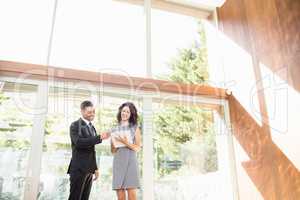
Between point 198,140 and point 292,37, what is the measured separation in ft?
5.45

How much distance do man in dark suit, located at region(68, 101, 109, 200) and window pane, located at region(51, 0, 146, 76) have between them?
86cm

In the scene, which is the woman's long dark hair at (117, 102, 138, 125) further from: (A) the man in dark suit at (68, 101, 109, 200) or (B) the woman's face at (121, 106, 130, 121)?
(A) the man in dark suit at (68, 101, 109, 200)

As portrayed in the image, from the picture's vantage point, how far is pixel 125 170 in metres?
2.82

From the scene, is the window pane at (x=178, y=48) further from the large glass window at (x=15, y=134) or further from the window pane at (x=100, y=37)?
the large glass window at (x=15, y=134)

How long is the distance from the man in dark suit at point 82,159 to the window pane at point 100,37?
2.82 ft

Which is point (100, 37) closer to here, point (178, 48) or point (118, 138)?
point (178, 48)

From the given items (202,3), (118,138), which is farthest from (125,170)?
(202,3)

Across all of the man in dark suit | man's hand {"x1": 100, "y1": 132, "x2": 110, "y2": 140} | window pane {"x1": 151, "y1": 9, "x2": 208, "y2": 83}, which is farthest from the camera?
window pane {"x1": 151, "y1": 9, "x2": 208, "y2": 83}

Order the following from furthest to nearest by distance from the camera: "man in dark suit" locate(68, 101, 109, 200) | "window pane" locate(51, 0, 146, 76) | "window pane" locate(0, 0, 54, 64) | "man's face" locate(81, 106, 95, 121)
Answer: "window pane" locate(51, 0, 146, 76) → "window pane" locate(0, 0, 54, 64) → "man's face" locate(81, 106, 95, 121) → "man in dark suit" locate(68, 101, 109, 200)

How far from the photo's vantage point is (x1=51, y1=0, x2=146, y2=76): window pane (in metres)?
3.39

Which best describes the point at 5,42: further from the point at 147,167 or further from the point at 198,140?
the point at 198,140

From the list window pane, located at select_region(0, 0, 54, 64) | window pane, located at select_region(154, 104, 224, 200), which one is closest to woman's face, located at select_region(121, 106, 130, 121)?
window pane, located at select_region(154, 104, 224, 200)

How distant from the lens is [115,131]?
120 inches

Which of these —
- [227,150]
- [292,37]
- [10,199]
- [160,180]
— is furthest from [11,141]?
[292,37]
